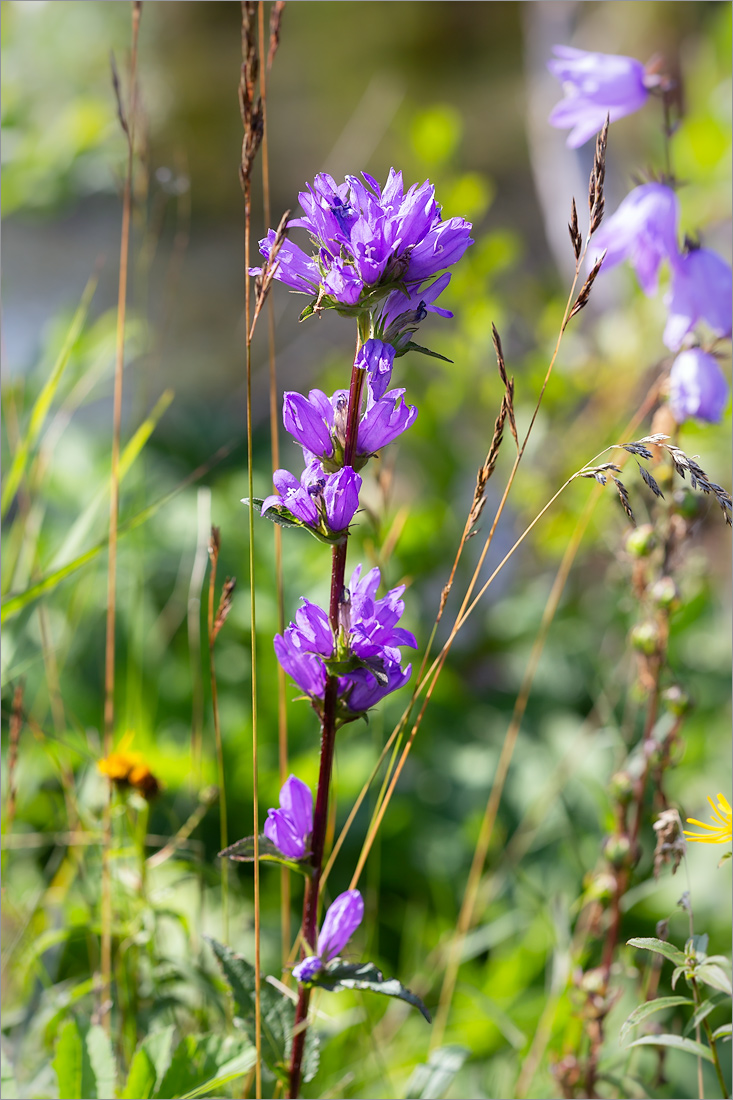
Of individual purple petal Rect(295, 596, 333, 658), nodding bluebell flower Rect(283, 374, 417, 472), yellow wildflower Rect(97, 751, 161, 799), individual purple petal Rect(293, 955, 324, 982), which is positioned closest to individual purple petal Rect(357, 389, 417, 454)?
nodding bluebell flower Rect(283, 374, 417, 472)

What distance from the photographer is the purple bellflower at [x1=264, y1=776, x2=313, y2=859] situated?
0.53 metres

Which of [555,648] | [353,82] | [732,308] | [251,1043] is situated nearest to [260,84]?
[732,308]

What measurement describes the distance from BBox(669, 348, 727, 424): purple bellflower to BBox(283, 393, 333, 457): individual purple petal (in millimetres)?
396

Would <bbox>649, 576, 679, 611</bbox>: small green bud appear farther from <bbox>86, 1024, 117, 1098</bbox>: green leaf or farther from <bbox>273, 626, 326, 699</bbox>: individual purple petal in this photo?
<bbox>86, 1024, 117, 1098</bbox>: green leaf

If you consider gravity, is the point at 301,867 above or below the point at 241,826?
above

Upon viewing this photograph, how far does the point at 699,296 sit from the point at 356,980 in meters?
0.64

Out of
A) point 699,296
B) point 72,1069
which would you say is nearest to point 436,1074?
point 72,1069

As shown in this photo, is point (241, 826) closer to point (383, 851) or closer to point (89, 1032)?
point (383, 851)

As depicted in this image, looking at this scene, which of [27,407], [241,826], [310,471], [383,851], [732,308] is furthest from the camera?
[27,407]

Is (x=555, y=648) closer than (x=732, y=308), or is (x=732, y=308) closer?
(x=732, y=308)

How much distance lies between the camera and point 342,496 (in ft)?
1.62

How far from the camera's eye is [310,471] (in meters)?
0.52

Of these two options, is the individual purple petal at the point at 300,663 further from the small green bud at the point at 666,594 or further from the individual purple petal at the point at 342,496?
the small green bud at the point at 666,594

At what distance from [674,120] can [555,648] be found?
0.96 metres
